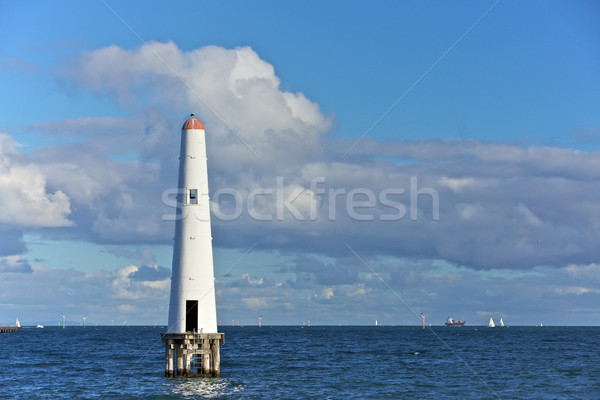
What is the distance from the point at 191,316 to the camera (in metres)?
47.5

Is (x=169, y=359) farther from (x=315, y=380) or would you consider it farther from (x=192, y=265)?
(x=315, y=380)

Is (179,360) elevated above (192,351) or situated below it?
below

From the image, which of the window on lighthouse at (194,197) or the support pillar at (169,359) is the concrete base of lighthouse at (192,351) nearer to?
the support pillar at (169,359)

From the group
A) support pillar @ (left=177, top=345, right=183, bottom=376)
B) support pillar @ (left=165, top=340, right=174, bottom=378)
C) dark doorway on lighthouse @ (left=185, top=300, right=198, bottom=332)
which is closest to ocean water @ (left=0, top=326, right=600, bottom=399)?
support pillar @ (left=177, top=345, right=183, bottom=376)

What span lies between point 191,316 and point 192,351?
2.37 metres

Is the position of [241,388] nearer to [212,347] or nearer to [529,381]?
[212,347]

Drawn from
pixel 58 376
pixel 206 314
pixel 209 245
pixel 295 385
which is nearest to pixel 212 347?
pixel 206 314

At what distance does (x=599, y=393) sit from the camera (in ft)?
177

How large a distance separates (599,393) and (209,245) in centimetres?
3043

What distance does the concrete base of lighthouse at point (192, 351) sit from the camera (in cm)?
4741

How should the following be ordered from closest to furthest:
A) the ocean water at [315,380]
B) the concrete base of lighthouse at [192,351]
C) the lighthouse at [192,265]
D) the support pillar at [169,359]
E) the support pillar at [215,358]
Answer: the lighthouse at [192,265] → the concrete base of lighthouse at [192,351] → the support pillar at [169,359] → the support pillar at [215,358] → the ocean water at [315,380]

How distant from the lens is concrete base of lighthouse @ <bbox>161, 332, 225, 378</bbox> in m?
47.4

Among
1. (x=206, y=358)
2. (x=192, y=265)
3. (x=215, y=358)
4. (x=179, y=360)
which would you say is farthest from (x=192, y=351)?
(x=192, y=265)

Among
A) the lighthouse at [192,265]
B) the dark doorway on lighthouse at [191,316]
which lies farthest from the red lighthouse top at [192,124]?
the dark doorway on lighthouse at [191,316]
